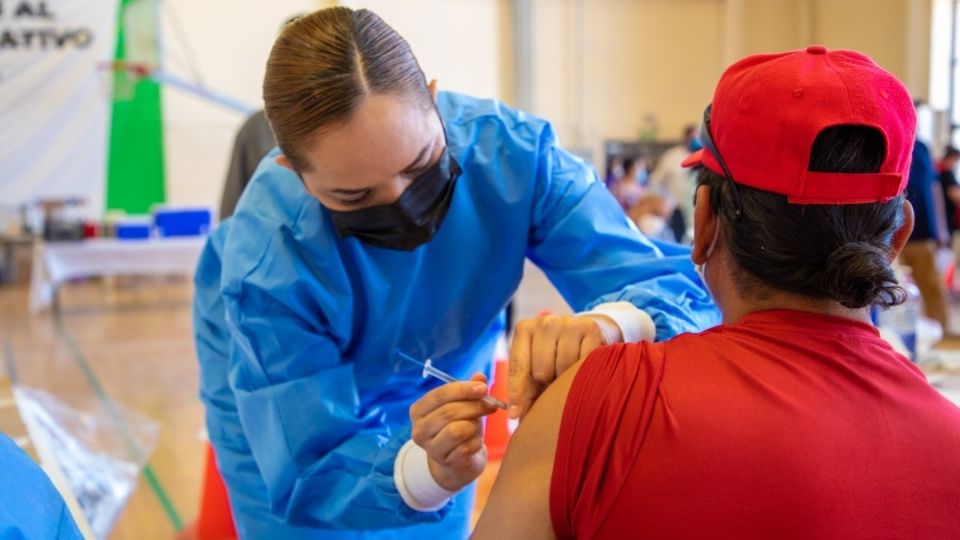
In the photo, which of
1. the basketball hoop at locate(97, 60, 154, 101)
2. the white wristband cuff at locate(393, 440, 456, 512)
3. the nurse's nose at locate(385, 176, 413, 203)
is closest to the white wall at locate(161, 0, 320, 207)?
the basketball hoop at locate(97, 60, 154, 101)

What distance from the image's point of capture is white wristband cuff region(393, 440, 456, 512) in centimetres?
108

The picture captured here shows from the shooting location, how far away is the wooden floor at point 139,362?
299 cm

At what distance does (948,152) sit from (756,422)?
657cm

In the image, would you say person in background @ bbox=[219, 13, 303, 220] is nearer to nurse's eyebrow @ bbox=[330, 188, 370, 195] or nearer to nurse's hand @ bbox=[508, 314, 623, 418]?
nurse's eyebrow @ bbox=[330, 188, 370, 195]

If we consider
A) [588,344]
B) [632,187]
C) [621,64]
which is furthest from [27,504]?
[621,64]

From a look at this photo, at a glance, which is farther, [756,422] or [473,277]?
[473,277]

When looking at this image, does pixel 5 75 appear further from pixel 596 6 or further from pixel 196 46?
pixel 596 6

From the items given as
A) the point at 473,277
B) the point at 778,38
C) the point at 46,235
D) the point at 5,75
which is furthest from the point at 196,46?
the point at 473,277

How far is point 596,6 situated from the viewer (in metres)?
10.4

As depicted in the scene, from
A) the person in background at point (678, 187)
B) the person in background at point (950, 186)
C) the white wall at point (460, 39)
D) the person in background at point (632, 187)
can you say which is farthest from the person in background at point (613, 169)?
the person in background at point (950, 186)

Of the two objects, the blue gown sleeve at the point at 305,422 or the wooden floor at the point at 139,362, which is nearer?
the blue gown sleeve at the point at 305,422

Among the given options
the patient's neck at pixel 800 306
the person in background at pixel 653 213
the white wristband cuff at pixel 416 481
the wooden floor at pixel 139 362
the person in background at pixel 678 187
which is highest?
the patient's neck at pixel 800 306

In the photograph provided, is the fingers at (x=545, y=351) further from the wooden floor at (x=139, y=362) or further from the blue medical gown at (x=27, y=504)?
the wooden floor at (x=139, y=362)

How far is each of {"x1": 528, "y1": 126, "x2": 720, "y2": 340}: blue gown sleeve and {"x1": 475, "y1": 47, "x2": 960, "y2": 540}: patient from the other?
1.20ft
